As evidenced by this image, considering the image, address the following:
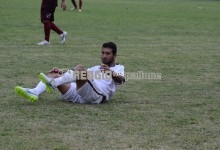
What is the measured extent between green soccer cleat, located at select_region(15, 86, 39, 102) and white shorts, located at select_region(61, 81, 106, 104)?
360mm

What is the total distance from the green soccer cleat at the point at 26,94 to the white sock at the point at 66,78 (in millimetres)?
252

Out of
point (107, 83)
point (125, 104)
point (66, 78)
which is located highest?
point (66, 78)

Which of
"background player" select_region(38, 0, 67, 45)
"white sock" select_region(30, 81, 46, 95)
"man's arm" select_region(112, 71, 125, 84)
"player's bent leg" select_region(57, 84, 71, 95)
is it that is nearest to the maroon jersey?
"background player" select_region(38, 0, 67, 45)

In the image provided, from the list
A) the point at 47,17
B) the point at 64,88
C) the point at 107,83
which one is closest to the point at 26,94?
the point at 64,88

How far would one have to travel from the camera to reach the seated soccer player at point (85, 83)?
5629mm

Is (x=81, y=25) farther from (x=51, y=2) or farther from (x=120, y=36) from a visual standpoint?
(x=51, y=2)

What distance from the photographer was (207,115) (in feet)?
17.9

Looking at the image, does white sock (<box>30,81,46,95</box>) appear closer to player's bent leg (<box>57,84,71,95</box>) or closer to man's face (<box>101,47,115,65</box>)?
player's bent leg (<box>57,84,71,95</box>)

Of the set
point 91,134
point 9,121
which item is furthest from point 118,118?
point 9,121

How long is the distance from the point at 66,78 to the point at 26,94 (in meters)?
0.46

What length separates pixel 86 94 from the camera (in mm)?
5758

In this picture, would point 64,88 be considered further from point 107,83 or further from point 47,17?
point 47,17

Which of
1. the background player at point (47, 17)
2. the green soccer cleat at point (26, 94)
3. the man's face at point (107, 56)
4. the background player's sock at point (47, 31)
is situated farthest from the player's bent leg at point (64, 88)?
the background player's sock at point (47, 31)

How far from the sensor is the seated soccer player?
222 inches
